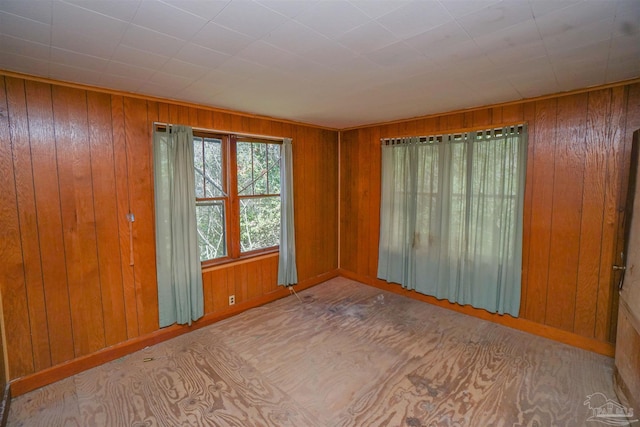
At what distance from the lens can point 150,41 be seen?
1.70 meters

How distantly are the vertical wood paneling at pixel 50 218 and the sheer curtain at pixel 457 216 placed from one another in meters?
3.47

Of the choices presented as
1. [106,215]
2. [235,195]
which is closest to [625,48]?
[235,195]

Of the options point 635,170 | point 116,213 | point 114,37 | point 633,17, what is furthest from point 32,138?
point 635,170

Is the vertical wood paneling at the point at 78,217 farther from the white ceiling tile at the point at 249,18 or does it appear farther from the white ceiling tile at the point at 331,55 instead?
the white ceiling tile at the point at 331,55

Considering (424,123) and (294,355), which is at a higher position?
(424,123)

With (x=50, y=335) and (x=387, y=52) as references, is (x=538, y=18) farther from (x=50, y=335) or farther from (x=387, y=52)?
(x=50, y=335)

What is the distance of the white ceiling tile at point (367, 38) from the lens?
1570 mm

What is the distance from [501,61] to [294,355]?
2821 mm

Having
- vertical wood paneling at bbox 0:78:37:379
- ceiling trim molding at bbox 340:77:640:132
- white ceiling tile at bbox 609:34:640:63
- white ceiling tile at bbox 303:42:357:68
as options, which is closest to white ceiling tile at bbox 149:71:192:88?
vertical wood paneling at bbox 0:78:37:379

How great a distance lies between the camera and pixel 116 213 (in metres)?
2.69

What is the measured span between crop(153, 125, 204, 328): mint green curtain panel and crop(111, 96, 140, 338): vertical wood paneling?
0.22m

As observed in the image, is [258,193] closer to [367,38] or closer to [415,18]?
[367,38]

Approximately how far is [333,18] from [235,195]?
245 centimetres

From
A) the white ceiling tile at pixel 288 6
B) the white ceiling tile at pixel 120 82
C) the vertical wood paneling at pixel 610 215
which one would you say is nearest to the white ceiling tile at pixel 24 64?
the white ceiling tile at pixel 120 82
